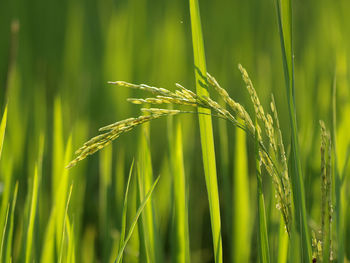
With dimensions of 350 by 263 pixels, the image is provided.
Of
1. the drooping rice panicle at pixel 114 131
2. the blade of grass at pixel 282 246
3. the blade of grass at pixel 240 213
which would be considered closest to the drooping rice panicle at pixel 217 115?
the drooping rice panicle at pixel 114 131

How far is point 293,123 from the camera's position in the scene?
0.64m

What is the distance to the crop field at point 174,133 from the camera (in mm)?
661

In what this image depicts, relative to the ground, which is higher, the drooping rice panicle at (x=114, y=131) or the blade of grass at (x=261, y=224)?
the drooping rice panicle at (x=114, y=131)

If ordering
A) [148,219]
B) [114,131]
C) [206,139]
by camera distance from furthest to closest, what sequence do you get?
[148,219] → [206,139] → [114,131]

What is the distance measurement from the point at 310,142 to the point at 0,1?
1.95m

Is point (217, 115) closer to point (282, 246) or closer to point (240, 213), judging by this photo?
point (282, 246)

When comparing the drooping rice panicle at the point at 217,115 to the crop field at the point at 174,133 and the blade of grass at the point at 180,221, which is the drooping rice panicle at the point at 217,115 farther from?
the blade of grass at the point at 180,221

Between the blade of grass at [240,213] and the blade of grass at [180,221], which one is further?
the blade of grass at [240,213]

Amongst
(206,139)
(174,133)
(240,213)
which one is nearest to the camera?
(206,139)

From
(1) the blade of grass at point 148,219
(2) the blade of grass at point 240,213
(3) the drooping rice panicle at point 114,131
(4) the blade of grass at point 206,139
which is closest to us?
(3) the drooping rice panicle at point 114,131

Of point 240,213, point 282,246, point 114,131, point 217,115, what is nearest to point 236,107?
point 217,115

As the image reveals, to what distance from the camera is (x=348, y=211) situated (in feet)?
3.75

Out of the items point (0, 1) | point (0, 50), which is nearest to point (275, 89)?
point (0, 50)

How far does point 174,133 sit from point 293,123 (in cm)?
53
